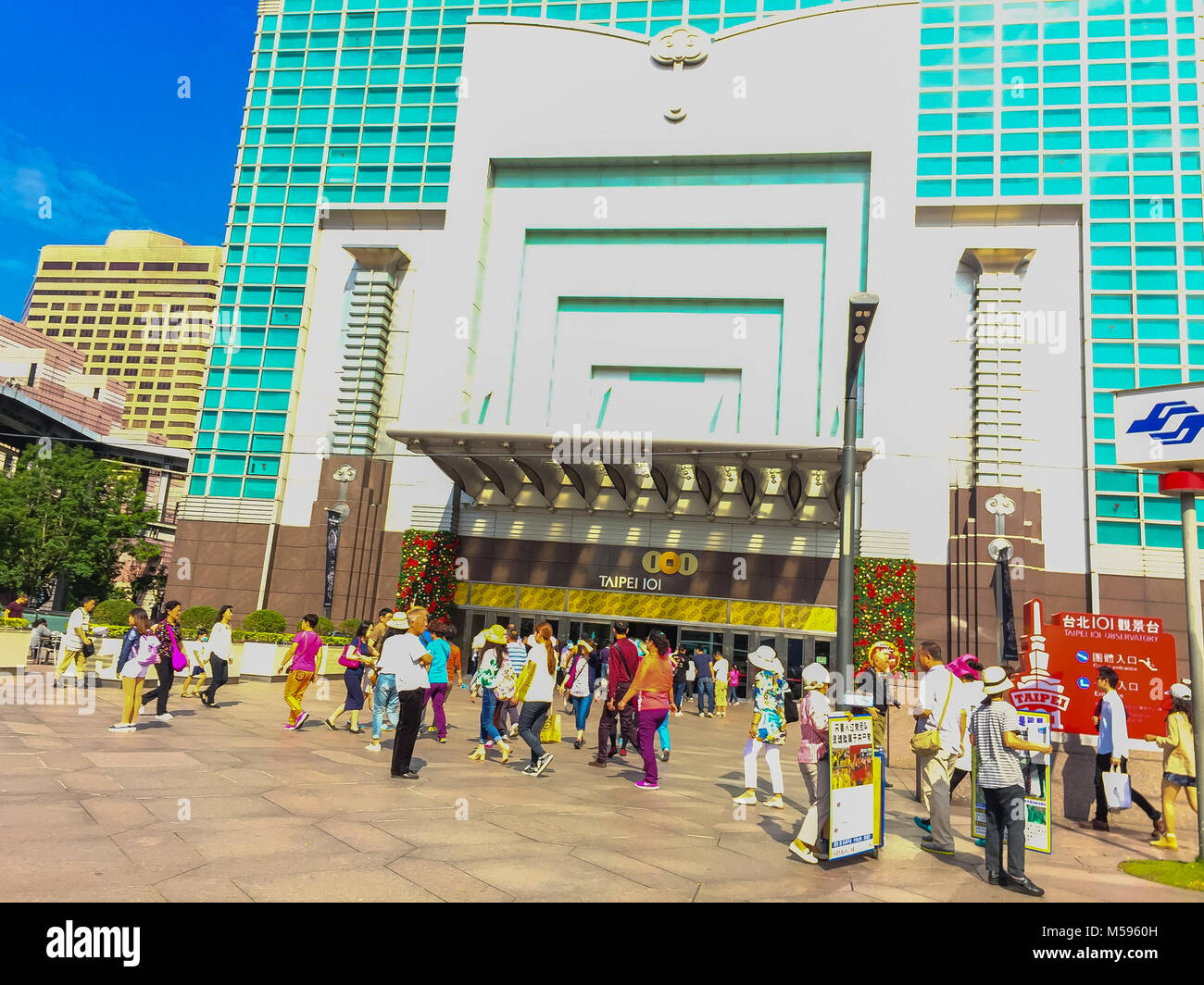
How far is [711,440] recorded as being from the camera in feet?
79.2

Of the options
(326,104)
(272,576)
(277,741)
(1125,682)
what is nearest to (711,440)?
(1125,682)

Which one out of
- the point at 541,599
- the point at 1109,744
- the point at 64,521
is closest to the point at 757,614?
the point at 541,599

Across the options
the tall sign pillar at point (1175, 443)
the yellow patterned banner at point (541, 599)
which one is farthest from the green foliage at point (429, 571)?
the tall sign pillar at point (1175, 443)

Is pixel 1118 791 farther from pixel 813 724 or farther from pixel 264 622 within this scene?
pixel 264 622

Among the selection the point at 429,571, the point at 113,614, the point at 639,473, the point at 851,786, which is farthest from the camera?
the point at 429,571

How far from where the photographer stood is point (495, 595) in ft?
95.9

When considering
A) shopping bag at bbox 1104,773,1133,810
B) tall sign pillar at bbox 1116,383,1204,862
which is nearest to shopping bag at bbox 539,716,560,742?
shopping bag at bbox 1104,773,1133,810

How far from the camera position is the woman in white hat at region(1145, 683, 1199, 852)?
31.0 ft

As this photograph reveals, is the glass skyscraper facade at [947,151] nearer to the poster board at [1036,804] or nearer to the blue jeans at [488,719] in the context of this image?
the poster board at [1036,804]

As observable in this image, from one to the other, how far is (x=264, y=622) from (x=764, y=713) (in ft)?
71.0

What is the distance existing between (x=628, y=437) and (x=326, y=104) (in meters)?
22.9

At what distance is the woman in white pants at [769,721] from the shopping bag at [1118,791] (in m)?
4.02

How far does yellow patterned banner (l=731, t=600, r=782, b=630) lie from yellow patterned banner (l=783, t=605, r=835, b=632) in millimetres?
300

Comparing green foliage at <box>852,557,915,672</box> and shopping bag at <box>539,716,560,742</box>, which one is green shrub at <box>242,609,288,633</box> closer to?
shopping bag at <box>539,716,560,742</box>
